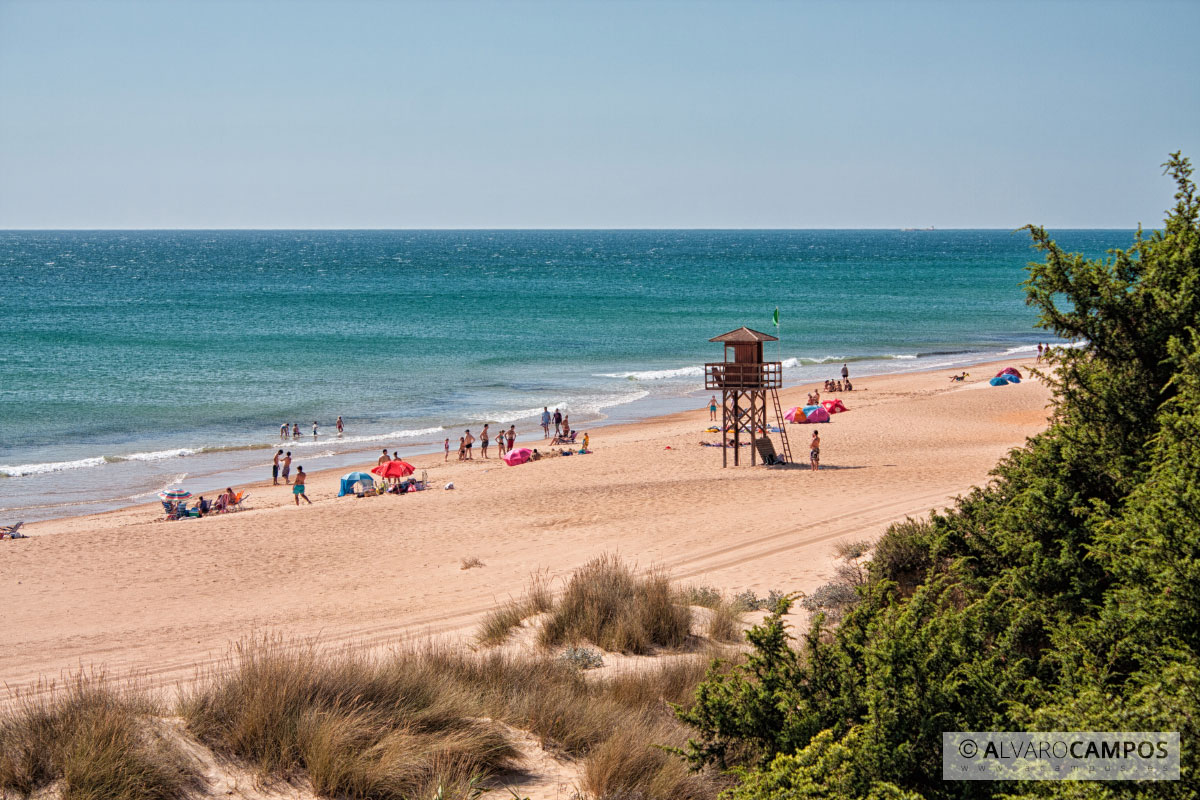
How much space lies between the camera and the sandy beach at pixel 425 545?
450 inches

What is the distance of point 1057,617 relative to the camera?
20.1 feet

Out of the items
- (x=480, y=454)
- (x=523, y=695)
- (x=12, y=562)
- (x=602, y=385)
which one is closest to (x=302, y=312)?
(x=602, y=385)

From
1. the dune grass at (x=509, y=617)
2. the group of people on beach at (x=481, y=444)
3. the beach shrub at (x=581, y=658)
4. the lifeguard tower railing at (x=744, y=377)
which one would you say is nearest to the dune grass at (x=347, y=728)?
the beach shrub at (x=581, y=658)

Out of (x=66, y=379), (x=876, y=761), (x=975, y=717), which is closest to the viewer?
(x=876, y=761)

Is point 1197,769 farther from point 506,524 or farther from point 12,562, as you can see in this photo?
point 12,562

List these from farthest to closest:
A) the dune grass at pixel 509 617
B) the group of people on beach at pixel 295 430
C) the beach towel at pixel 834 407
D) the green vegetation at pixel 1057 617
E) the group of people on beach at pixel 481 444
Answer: the beach towel at pixel 834 407 → the group of people on beach at pixel 295 430 → the group of people on beach at pixel 481 444 → the dune grass at pixel 509 617 → the green vegetation at pixel 1057 617

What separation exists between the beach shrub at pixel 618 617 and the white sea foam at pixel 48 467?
2252cm

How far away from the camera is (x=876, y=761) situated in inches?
180

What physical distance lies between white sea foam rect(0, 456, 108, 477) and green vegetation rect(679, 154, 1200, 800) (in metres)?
25.9

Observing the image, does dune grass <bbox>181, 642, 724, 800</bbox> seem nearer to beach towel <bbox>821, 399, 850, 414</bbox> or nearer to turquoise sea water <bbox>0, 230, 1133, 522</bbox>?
turquoise sea water <bbox>0, 230, 1133, 522</bbox>

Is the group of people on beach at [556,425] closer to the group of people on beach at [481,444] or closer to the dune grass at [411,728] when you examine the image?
the group of people on beach at [481,444]

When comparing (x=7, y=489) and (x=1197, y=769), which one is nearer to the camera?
(x=1197, y=769)

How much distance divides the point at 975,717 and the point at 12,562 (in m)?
16.5

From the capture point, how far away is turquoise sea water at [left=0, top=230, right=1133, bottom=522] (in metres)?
29.4
